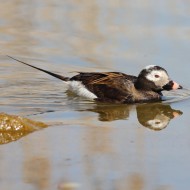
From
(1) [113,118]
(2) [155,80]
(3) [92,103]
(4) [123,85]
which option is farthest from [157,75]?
(1) [113,118]

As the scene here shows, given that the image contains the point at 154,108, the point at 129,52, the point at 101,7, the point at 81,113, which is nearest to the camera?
the point at 81,113

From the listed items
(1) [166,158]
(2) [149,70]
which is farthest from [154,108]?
(1) [166,158]

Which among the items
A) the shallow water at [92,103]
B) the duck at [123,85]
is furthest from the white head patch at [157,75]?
the shallow water at [92,103]

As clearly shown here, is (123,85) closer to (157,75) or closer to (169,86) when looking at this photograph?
(157,75)

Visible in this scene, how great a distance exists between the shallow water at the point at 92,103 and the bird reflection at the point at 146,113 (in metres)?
0.01

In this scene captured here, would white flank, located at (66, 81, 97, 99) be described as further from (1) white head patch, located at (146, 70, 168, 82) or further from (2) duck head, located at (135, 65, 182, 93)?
(1) white head patch, located at (146, 70, 168, 82)

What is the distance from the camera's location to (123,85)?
895cm

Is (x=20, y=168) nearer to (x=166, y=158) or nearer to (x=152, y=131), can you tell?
(x=166, y=158)

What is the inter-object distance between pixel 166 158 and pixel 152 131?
995 mm

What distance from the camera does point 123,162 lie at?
610 cm

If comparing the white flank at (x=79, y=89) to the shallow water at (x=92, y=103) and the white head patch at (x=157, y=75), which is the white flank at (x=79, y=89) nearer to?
the shallow water at (x=92, y=103)

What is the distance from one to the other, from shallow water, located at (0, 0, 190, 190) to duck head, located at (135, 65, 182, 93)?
189 mm

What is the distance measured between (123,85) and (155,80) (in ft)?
1.21

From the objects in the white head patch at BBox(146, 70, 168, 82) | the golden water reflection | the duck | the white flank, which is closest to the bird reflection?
the golden water reflection
